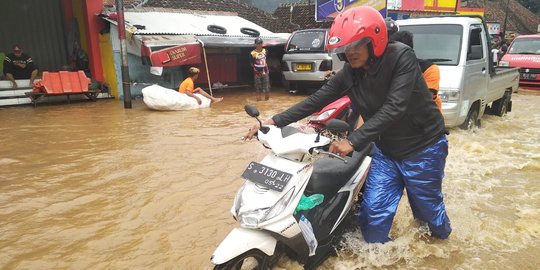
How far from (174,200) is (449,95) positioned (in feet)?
14.5

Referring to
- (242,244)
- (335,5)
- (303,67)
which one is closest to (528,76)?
(335,5)

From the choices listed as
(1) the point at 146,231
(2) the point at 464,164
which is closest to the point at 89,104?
(1) the point at 146,231

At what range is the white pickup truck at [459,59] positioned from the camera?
19.6ft

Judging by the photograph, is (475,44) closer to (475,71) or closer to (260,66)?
(475,71)

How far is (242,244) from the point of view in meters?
2.25

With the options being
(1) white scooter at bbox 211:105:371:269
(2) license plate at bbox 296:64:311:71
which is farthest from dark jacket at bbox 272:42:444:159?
(2) license plate at bbox 296:64:311:71

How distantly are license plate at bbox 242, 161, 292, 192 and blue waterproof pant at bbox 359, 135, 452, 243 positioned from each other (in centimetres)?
90

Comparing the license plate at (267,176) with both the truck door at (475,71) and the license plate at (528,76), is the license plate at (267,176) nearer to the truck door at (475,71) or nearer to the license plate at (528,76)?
the truck door at (475,71)

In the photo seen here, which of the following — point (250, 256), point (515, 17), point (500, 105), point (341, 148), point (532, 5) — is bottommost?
point (500, 105)

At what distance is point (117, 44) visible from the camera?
10.9 m

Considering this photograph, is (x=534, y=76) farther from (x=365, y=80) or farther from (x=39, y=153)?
(x=39, y=153)

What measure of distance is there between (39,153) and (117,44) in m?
5.93

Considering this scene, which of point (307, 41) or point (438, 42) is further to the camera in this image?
point (307, 41)

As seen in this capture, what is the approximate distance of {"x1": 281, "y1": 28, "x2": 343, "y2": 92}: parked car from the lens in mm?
10875
